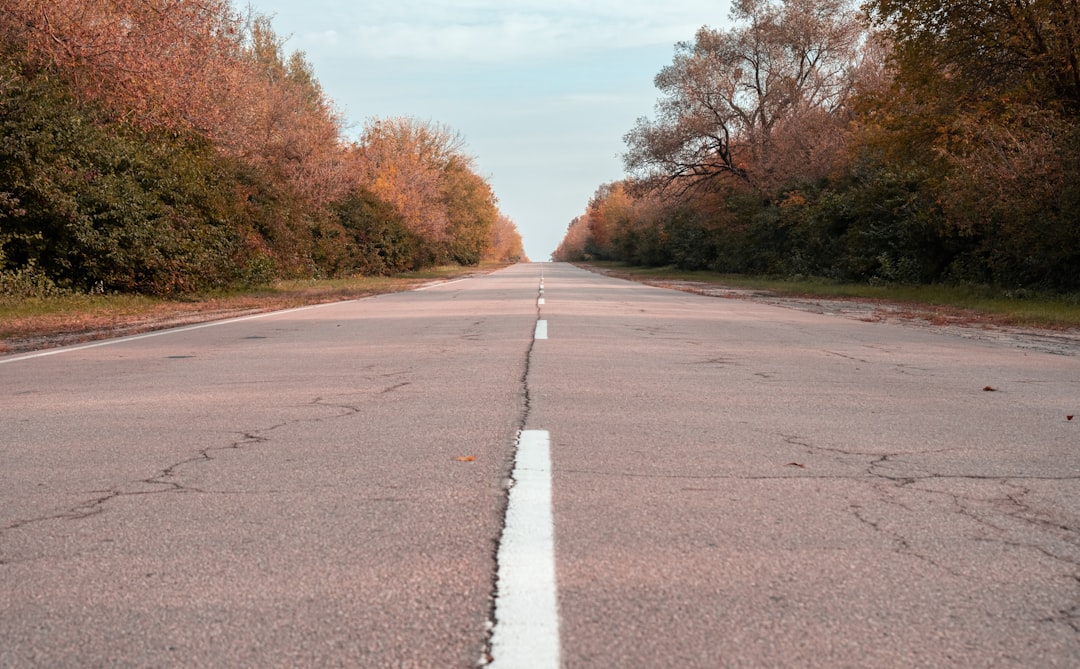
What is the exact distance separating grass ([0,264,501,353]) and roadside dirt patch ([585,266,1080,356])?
11.8 metres

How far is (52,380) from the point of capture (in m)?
8.01

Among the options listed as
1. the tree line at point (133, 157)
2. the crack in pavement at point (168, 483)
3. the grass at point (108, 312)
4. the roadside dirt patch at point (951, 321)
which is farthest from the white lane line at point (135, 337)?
the roadside dirt patch at point (951, 321)

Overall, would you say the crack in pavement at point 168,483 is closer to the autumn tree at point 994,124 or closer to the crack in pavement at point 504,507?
the crack in pavement at point 504,507

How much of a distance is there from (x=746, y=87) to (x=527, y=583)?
46132mm

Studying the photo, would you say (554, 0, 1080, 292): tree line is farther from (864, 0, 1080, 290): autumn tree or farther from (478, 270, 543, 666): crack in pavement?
(478, 270, 543, 666): crack in pavement

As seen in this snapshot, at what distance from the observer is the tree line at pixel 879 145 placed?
2027 centimetres

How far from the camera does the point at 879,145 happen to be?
25953 millimetres

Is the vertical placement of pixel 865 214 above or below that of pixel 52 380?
above

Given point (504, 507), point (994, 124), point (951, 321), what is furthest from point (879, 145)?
point (504, 507)

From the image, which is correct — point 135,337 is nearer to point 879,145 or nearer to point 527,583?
point 527,583

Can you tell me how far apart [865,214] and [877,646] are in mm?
30214

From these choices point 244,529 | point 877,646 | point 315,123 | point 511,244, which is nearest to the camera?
point 877,646

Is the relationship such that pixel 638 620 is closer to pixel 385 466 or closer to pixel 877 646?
pixel 877 646

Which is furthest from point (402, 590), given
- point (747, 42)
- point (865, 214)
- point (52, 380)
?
point (747, 42)
